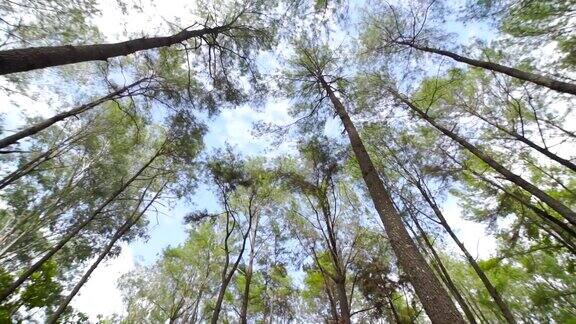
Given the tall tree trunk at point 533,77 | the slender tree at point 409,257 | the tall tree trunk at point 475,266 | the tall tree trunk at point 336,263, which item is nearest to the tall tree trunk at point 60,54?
the slender tree at point 409,257

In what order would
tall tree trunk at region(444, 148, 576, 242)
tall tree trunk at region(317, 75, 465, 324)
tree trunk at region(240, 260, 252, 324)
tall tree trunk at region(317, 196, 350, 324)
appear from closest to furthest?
tall tree trunk at region(317, 75, 465, 324)
tall tree trunk at region(444, 148, 576, 242)
tall tree trunk at region(317, 196, 350, 324)
tree trunk at region(240, 260, 252, 324)

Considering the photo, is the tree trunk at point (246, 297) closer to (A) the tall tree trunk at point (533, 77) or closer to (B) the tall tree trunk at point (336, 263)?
(B) the tall tree trunk at point (336, 263)

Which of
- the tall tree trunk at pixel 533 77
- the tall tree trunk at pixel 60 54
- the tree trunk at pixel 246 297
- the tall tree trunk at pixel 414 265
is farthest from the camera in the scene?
the tree trunk at pixel 246 297

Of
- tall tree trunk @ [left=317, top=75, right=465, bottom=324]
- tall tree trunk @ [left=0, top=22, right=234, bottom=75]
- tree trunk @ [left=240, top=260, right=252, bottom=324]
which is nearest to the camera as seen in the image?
tall tree trunk @ [left=0, top=22, right=234, bottom=75]

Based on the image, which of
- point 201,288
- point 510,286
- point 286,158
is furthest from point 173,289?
point 510,286

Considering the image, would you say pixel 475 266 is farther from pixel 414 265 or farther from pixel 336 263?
pixel 414 265

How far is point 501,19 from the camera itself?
810 cm

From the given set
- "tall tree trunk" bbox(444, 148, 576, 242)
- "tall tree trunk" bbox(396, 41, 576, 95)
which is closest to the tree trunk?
"tall tree trunk" bbox(444, 148, 576, 242)

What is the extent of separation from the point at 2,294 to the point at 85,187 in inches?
242

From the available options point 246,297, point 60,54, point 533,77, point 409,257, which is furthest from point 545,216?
point 60,54

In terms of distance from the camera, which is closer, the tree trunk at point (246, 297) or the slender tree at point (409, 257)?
the slender tree at point (409, 257)

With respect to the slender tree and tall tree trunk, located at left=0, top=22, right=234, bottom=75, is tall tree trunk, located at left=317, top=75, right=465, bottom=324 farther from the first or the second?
tall tree trunk, located at left=0, top=22, right=234, bottom=75

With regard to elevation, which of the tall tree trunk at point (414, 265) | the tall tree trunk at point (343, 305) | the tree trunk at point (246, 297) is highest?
the tree trunk at point (246, 297)

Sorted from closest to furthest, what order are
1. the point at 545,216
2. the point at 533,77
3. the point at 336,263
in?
1. the point at 533,77
2. the point at 545,216
3. the point at 336,263
